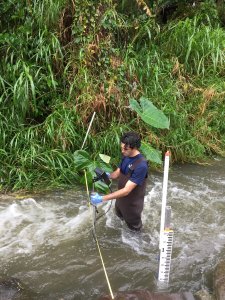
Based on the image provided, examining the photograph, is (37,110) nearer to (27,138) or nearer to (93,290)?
(27,138)

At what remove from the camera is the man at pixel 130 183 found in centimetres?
462

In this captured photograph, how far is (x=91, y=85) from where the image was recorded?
7.17 m

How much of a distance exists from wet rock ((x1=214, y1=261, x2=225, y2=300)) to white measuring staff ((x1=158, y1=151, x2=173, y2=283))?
0.50 meters

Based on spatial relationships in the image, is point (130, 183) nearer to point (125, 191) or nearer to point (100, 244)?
point (125, 191)

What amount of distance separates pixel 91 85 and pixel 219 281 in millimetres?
4185

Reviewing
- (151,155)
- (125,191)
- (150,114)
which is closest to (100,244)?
(125,191)

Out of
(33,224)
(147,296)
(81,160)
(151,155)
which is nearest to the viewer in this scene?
(147,296)

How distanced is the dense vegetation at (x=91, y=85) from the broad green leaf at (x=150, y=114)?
654 mm

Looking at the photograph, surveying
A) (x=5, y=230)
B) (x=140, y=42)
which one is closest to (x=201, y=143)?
(x=140, y=42)

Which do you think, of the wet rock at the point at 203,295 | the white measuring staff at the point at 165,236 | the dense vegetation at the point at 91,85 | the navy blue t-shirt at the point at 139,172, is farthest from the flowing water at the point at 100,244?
the navy blue t-shirt at the point at 139,172

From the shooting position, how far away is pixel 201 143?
7977mm

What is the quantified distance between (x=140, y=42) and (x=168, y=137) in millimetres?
2327

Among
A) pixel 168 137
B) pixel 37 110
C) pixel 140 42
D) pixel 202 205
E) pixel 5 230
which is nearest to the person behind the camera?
pixel 5 230

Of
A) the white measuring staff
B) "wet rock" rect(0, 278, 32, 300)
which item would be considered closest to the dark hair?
the white measuring staff
